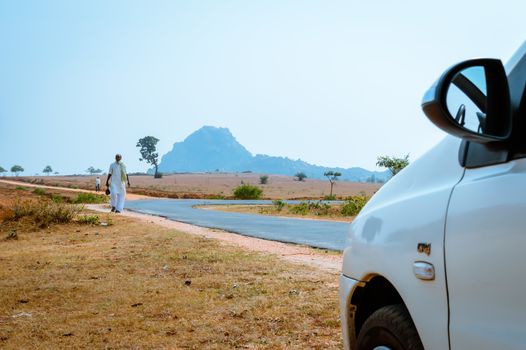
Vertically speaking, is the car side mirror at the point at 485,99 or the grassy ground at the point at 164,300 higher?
the car side mirror at the point at 485,99

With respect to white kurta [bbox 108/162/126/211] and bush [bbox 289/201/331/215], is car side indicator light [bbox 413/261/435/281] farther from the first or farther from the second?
bush [bbox 289/201/331/215]

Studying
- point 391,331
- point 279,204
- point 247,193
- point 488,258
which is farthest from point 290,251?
point 247,193

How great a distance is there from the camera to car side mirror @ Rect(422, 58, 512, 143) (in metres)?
1.91

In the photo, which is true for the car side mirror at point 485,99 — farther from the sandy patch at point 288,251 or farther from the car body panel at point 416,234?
the sandy patch at point 288,251

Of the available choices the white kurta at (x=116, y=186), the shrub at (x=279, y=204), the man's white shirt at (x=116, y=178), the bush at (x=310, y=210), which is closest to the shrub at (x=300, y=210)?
the bush at (x=310, y=210)

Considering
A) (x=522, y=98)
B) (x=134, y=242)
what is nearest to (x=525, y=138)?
(x=522, y=98)

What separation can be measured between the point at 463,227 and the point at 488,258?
0.16m

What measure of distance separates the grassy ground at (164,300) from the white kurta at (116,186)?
9.95 metres

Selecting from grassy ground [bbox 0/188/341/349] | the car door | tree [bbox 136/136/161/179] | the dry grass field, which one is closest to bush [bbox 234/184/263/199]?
the dry grass field

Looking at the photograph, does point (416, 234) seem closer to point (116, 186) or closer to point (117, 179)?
point (117, 179)

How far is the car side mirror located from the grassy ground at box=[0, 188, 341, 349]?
3530 mm

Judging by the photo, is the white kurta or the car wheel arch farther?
the white kurta

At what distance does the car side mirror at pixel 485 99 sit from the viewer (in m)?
1.91

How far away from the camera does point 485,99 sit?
2.11 metres
